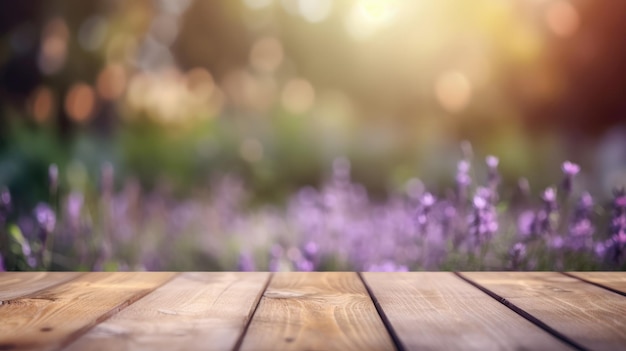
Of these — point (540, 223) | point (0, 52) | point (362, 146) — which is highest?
point (0, 52)

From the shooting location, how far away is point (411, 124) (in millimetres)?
4641

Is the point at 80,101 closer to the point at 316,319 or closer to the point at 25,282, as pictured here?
the point at 25,282

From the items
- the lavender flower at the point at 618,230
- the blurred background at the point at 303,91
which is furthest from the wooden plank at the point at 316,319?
the blurred background at the point at 303,91

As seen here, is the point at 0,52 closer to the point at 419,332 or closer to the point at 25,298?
the point at 25,298

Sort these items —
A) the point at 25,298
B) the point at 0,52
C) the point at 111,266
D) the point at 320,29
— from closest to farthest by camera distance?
the point at 25,298 → the point at 111,266 → the point at 0,52 → the point at 320,29

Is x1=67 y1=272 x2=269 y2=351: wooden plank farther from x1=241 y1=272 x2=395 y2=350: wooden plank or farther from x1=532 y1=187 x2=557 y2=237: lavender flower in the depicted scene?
x1=532 y1=187 x2=557 y2=237: lavender flower

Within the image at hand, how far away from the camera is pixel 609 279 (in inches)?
71.1

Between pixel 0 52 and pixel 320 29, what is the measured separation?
2040 mm

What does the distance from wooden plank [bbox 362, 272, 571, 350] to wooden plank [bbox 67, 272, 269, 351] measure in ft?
0.88

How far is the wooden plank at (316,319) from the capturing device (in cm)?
106

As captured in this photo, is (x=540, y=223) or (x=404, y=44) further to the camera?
(x=404, y=44)

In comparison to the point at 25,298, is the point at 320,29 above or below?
above

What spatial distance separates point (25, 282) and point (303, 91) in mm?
3200

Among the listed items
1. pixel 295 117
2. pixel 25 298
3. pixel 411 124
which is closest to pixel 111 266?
pixel 25 298
